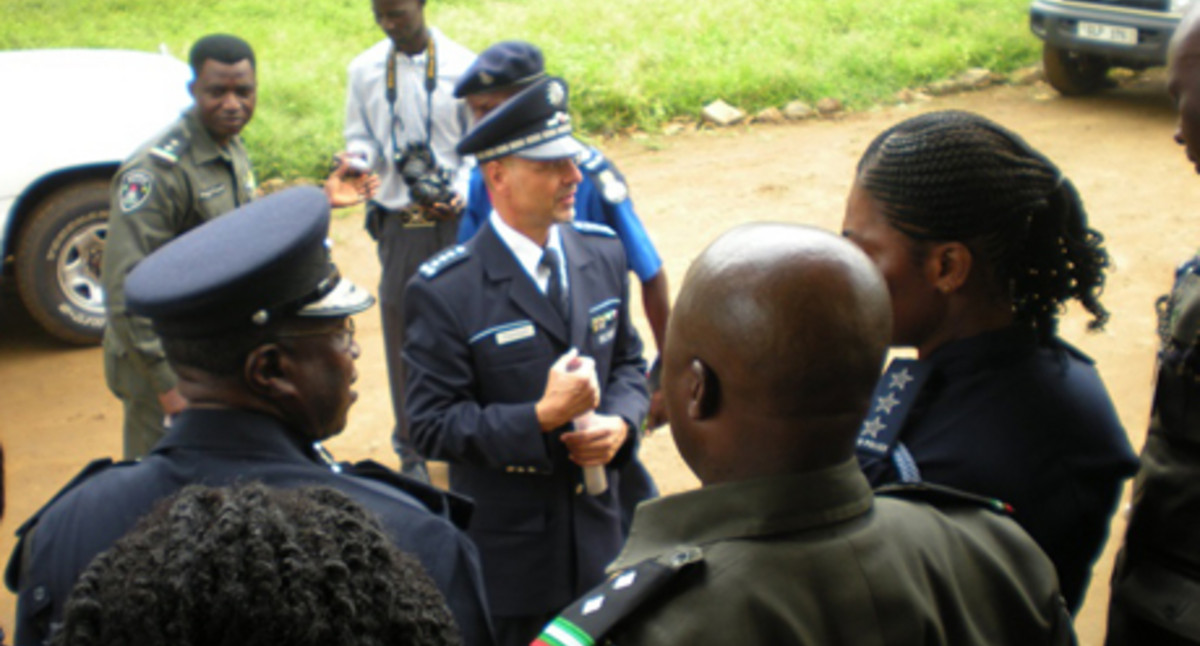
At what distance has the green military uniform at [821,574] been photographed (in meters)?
1.51

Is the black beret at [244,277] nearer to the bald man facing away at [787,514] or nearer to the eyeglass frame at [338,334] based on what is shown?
the eyeglass frame at [338,334]

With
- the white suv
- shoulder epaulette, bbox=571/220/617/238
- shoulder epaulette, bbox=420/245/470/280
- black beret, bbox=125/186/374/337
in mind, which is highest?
black beret, bbox=125/186/374/337

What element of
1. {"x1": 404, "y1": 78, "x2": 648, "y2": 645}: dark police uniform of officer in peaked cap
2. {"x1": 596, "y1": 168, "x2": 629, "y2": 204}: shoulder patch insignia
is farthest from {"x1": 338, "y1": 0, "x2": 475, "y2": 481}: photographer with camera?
{"x1": 404, "y1": 78, "x2": 648, "y2": 645}: dark police uniform of officer in peaked cap

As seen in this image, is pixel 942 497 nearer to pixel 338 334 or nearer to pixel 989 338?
pixel 989 338

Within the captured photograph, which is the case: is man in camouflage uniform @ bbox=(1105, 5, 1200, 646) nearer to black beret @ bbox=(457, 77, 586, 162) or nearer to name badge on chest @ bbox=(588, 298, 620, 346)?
name badge on chest @ bbox=(588, 298, 620, 346)

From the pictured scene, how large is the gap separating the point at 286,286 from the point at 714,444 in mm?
935

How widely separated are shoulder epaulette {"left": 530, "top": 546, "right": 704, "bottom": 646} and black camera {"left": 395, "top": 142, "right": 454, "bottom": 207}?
11.2ft

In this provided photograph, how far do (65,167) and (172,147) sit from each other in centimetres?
290

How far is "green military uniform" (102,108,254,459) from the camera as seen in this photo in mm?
3793

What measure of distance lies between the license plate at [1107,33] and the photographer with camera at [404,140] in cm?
633

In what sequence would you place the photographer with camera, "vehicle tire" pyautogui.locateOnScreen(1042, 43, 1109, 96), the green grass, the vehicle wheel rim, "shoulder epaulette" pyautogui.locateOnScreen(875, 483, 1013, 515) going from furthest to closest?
the green grass, "vehicle tire" pyautogui.locateOnScreen(1042, 43, 1109, 96), the vehicle wheel rim, the photographer with camera, "shoulder epaulette" pyautogui.locateOnScreen(875, 483, 1013, 515)

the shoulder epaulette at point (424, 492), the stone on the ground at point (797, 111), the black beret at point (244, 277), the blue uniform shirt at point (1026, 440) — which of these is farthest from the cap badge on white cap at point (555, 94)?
the stone on the ground at point (797, 111)

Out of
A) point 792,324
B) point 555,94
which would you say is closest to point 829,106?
point 555,94

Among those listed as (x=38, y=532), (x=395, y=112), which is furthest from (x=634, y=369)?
(x=395, y=112)
